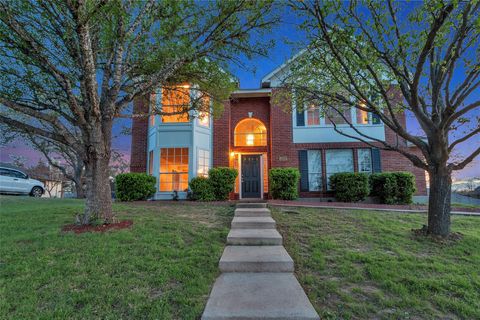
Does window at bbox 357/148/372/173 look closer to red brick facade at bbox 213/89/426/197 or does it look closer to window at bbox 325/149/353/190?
red brick facade at bbox 213/89/426/197

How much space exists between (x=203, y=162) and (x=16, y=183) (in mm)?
11186

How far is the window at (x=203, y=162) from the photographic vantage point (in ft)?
34.9

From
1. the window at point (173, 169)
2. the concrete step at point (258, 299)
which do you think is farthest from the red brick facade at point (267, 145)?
the concrete step at point (258, 299)

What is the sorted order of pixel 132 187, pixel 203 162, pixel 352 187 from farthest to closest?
pixel 203 162
pixel 352 187
pixel 132 187

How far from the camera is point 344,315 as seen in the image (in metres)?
2.39

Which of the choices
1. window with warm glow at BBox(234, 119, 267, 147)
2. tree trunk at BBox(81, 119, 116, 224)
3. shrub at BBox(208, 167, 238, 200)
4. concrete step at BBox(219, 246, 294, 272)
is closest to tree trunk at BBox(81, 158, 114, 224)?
tree trunk at BBox(81, 119, 116, 224)

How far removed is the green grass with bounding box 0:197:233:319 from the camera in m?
2.37

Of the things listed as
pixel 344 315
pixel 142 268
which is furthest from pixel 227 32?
pixel 344 315

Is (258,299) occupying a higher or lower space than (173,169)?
lower

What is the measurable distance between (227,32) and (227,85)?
5.34ft

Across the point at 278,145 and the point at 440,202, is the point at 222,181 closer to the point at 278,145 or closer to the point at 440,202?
the point at 278,145

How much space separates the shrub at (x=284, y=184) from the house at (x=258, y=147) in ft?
4.50

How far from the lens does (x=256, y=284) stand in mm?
2900

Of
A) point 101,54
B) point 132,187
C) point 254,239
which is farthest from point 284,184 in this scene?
point 101,54
